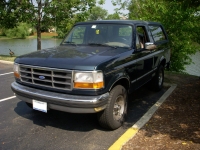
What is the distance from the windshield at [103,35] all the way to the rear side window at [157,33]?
1.33 m

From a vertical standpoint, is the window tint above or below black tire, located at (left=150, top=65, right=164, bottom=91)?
above

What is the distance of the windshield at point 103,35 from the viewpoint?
4262 millimetres

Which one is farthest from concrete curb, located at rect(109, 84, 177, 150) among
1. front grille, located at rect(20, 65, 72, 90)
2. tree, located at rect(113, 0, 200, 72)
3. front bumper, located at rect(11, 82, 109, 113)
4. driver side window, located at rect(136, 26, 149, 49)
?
tree, located at rect(113, 0, 200, 72)

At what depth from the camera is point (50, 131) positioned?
12.1 feet

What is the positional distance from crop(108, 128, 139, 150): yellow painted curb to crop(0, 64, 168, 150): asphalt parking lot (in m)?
0.10

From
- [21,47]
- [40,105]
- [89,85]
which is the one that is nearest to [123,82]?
[89,85]

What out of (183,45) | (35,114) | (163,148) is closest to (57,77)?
(35,114)

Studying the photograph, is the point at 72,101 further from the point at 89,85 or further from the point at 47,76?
the point at 47,76

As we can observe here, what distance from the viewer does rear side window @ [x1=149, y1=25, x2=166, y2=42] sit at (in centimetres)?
551

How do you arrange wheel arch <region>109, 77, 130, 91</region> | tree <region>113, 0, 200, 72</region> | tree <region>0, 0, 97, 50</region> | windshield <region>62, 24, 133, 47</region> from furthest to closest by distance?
tree <region>0, 0, 97, 50</region>
tree <region>113, 0, 200, 72</region>
windshield <region>62, 24, 133, 47</region>
wheel arch <region>109, 77, 130, 91</region>

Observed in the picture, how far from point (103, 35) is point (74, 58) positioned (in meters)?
1.33

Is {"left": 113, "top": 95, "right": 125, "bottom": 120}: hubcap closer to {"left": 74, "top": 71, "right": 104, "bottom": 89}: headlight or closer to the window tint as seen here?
{"left": 74, "top": 71, "right": 104, "bottom": 89}: headlight

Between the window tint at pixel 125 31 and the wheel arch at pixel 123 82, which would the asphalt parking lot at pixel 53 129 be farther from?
the window tint at pixel 125 31

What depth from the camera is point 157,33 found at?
5.89 m
